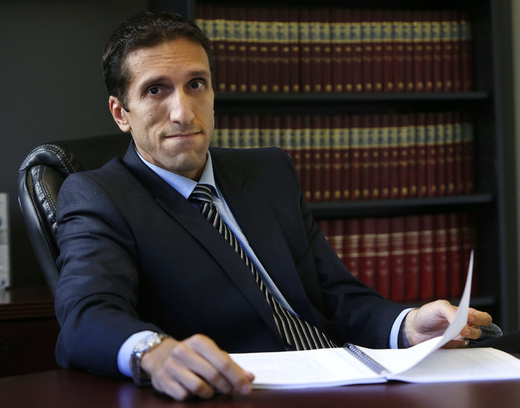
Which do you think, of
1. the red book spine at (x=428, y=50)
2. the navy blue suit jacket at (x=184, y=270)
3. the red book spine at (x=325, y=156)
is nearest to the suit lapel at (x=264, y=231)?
the navy blue suit jacket at (x=184, y=270)

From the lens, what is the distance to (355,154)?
2.58 meters

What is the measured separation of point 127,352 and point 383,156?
6.17 feet

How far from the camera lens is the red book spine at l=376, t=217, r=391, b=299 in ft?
8.61

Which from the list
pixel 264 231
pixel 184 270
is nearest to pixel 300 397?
pixel 184 270

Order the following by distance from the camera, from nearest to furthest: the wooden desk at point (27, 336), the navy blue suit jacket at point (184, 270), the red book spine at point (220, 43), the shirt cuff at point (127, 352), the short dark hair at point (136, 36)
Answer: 1. the shirt cuff at point (127, 352)
2. the navy blue suit jacket at point (184, 270)
3. the short dark hair at point (136, 36)
4. the wooden desk at point (27, 336)
5. the red book spine at point (220, 43)

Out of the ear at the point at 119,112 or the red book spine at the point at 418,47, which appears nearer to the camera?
the ear at the point at 119,112

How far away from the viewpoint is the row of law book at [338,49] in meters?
2.45

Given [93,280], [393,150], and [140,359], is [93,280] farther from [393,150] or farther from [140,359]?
[393,150]

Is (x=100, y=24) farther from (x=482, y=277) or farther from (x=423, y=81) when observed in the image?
(x=482, y=277)

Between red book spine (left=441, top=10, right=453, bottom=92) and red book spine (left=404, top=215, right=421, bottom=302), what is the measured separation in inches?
22.4

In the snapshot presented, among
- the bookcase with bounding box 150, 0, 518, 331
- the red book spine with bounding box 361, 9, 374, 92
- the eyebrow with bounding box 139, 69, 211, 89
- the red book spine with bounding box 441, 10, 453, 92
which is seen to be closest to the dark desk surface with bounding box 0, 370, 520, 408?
the eyebrow with bounding box 139, 69, 211, 89

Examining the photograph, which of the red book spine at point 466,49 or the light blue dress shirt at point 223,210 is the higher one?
the red book spine at point 466,49

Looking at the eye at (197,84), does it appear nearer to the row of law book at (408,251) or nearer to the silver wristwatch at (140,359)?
the silver wristwatch at (140,359)

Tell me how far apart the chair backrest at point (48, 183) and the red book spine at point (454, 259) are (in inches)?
63.1
